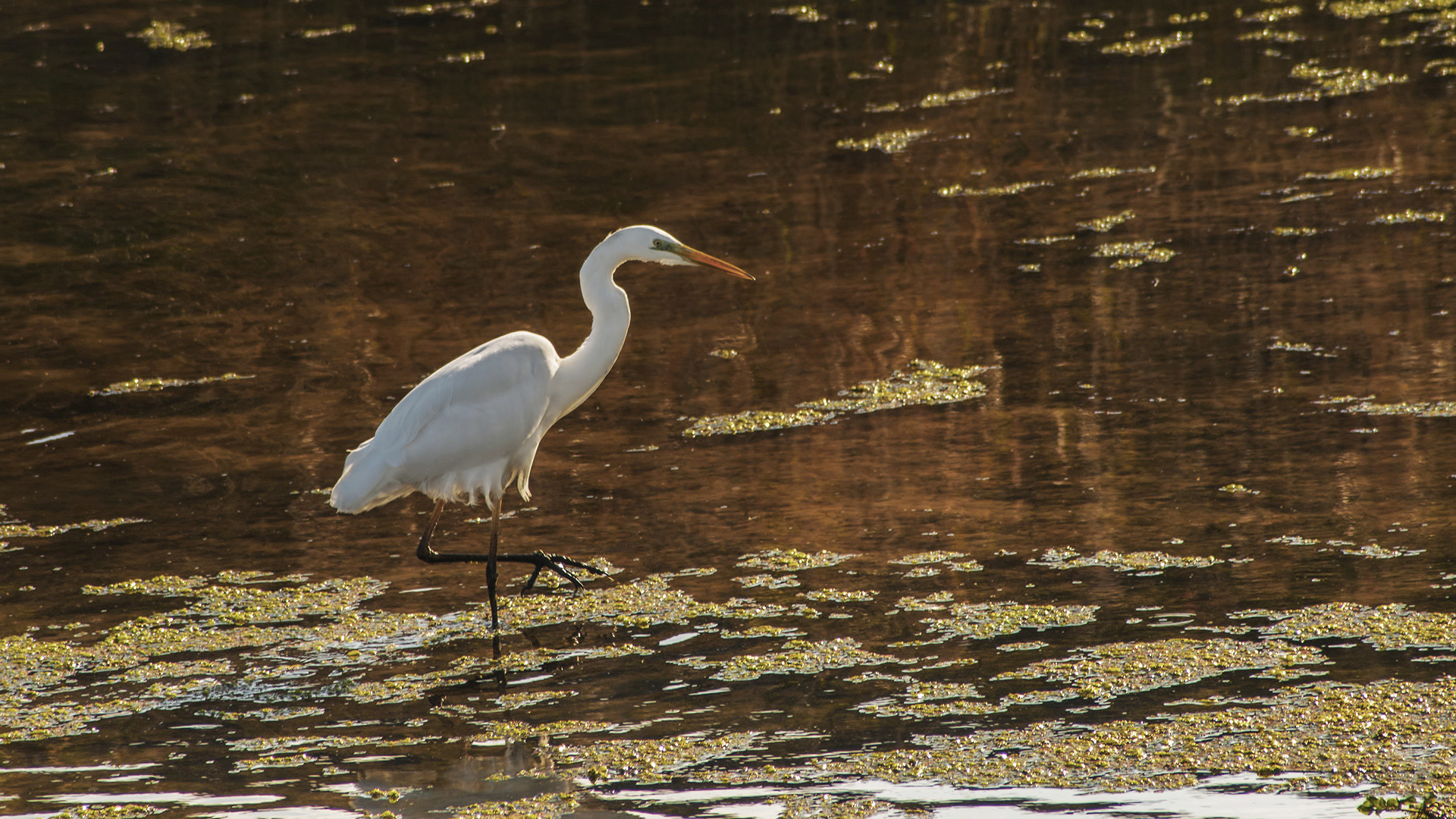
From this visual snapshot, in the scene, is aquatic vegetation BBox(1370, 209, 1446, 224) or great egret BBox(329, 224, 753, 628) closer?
great egret BBox(329, 224, 753, 628)

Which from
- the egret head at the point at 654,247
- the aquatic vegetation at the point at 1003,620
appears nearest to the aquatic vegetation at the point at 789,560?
the aquatic vegetation at the point at 1003,620

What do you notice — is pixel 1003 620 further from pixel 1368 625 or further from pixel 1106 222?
pixel 1106 222

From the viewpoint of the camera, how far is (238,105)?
1318 centimetres

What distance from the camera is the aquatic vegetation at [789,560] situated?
16.0 ft

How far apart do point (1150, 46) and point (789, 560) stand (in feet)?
30.7

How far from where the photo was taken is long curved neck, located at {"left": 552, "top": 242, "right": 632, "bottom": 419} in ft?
16.9

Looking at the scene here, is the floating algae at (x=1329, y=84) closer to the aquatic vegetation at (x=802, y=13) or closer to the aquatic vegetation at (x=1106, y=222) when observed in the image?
the aquatic vegetation at (x=1106, y=222)

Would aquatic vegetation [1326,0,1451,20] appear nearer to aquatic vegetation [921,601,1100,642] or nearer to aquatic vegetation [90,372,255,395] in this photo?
aquatic vegetation [90,372,255,395]

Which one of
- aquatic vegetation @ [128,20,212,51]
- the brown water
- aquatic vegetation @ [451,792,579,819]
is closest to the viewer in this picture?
aquatic vegetation @ [451,792,579,819]

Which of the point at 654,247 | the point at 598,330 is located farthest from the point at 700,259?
the point at 598,330

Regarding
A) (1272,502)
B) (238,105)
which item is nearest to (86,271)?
(238,105)

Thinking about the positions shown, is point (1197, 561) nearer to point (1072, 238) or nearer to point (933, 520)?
point (933, 520)

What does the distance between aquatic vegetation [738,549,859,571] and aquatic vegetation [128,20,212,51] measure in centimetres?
1217

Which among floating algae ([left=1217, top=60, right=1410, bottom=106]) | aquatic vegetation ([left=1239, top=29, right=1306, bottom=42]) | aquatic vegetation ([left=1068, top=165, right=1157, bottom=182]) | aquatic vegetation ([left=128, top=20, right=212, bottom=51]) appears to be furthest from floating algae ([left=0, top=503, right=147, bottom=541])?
aquatic vegetation ([left=128, top=20, right=212, bottom=51])
